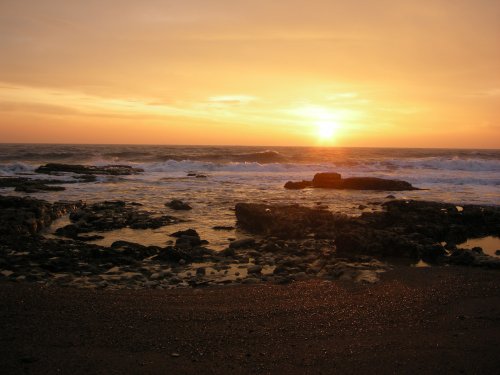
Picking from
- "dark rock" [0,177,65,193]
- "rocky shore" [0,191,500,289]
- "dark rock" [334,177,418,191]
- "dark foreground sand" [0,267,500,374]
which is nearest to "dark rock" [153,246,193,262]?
"rocky shore" [0,191,500,289]

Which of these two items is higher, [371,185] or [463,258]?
[371,185]

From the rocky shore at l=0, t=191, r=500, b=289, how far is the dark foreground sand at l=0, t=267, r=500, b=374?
2.49ft

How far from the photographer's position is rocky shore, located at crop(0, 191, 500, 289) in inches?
304

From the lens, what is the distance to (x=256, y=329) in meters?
5.39

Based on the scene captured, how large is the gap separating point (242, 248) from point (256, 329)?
182 inches

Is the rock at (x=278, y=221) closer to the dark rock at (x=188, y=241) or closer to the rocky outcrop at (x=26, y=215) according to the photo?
the dark rock at (x=188, y=241)

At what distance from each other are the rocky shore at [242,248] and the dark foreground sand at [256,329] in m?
0.76

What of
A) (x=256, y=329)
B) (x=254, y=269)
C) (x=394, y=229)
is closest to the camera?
(x=256, y=329)

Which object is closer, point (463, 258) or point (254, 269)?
point (254, 269)

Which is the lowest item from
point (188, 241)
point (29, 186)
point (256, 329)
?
point (256, 329)

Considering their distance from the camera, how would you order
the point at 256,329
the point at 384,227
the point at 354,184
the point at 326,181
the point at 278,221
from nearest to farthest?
the point at 256,329, the point at 278,221, the point at 384,227, the point at 354,184, the point at 326,181

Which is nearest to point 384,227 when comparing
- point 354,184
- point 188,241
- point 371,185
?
point 188,241

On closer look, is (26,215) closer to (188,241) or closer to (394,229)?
(188,241)

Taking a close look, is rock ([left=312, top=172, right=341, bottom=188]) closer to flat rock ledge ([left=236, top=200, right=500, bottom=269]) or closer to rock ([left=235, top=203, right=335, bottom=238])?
flat rock ledge ([left=236, top=200, right=500, bottom=269])
